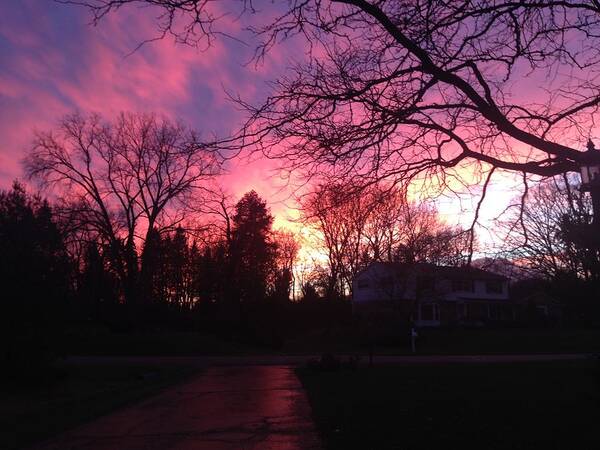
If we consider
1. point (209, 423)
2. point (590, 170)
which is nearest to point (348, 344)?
point (209, 423)

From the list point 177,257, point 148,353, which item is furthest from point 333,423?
point 177,257

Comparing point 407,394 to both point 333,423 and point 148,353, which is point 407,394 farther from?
point 148,353

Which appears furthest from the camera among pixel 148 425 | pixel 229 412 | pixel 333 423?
pixel 229 412

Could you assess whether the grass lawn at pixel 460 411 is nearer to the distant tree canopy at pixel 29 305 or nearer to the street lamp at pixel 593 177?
the street lamp at pixel 593 177

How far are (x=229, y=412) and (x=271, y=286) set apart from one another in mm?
51330

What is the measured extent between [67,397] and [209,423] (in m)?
6.30

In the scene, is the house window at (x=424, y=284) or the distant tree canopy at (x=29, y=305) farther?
the house window at (x=424, y=284)

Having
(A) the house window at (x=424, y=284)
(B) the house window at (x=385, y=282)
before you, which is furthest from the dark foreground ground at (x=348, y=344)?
(B) the house window at (x=385, y=282)

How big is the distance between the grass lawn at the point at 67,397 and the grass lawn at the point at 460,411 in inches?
169

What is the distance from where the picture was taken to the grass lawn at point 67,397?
10009 mm

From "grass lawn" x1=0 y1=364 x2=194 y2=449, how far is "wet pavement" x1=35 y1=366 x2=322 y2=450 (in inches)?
22.1

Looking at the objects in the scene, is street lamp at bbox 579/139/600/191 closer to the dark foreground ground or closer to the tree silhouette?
the dark foreground ground

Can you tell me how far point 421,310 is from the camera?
58281 millimetres

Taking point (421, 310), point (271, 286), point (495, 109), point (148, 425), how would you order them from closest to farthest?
1. point (495, 109)
2. point (148, 425)
3. point (421, 310)
4. point (271, 286)
